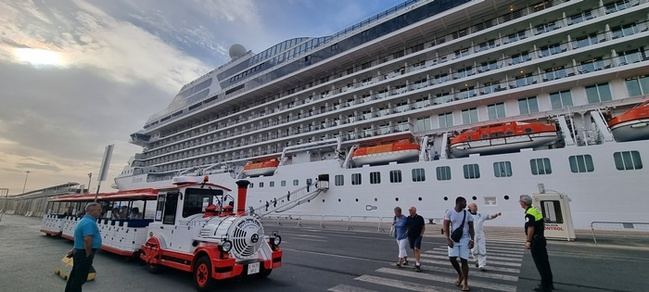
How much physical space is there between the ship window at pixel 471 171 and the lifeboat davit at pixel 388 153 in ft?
12.1

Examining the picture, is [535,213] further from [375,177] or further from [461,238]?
[375,177]

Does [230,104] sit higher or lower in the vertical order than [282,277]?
higher

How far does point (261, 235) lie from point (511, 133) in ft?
57.4

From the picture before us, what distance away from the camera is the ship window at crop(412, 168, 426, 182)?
19188 mm

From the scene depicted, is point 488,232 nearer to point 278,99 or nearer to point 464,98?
point 464,98

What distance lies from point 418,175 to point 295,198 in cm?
1144

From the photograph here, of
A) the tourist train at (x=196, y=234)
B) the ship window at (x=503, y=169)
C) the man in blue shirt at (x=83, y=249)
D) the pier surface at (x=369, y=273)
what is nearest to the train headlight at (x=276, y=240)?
the tourist train at (x=196, y=234)

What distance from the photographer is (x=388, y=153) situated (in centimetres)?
2138

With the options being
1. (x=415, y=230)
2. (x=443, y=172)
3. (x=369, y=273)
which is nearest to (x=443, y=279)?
(x=415, y=230)

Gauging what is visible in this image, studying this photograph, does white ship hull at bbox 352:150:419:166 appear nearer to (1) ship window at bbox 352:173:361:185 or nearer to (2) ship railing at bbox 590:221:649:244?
(1) ship window at bbox 352:173:361:185

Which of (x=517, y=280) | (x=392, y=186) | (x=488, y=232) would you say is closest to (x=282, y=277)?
(x=517, y=280)

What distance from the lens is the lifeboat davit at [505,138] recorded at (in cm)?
1675

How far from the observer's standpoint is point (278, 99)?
35.2m

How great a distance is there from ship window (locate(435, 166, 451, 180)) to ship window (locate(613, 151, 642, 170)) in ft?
25.9
